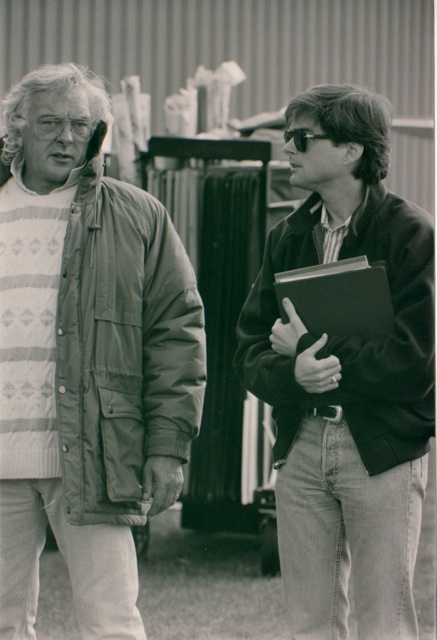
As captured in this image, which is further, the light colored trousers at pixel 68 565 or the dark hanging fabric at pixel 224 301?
the dark hanging fabric at pixel 224 301

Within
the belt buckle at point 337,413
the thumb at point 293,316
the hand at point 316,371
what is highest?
the thumb at point 293,316

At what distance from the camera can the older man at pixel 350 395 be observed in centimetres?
178

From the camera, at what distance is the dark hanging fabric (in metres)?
3.28

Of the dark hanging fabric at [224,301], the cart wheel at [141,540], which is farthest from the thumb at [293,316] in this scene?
the cart wheel at [141,540]

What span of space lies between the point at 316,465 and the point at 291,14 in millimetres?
1304

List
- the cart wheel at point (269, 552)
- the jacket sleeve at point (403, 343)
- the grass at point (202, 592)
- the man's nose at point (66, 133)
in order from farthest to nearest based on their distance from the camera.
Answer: the cart wheel at point (269, 552) < the grass at point (202, 592) < the man's nose at point (66, 133) < the jacket sleeve at point (403, 343)

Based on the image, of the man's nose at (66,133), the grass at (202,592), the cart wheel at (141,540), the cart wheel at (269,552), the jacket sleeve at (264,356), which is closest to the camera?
the jacket sleeve at (264,356)

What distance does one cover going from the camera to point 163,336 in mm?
1959

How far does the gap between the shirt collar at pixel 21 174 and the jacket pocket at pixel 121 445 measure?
18.9 inches

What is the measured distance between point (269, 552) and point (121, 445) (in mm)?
1568

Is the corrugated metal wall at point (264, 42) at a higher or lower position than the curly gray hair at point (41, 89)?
higher

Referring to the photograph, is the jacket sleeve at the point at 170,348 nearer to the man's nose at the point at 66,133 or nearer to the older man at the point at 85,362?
the older man at the point at 85,362

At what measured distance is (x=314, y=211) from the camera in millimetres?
1972

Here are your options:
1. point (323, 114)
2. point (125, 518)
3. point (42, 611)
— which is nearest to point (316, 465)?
point (125, 518)
